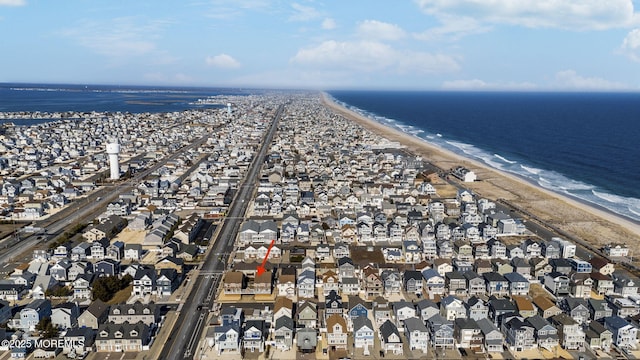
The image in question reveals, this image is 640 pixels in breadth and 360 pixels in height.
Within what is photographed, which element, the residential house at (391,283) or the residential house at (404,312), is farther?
the residential house at (391,283)

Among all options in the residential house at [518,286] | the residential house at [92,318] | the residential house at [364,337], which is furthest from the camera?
the residential house at [518,286]

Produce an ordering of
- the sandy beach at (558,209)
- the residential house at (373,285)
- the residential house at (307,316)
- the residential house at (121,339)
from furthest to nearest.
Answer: the sandy beach at (558,209)
the residential house at (373,285)
the residential house at (307,316)
the residential house at (121,339)

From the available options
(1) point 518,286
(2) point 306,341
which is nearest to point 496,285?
(1) point 518,286

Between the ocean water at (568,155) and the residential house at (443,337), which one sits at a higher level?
the ocean water at (568,155)

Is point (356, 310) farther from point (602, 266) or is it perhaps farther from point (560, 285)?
point (602, 266)

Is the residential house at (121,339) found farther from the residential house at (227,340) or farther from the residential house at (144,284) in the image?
the residential house at (144,284)

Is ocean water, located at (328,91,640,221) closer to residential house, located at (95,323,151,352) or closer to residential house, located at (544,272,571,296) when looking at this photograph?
residential house, located at (544,272,571,296)

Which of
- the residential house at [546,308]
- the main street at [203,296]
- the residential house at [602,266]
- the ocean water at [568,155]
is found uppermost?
the ocean water at [568,155]

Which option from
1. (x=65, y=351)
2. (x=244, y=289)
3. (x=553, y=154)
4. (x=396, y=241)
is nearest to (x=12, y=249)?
(x=65, y=351)

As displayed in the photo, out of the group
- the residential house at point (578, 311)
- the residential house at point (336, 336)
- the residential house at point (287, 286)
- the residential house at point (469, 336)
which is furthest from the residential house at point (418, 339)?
the residential house at point (578, 311)
